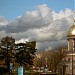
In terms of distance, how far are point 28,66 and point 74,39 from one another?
22986 millimetres

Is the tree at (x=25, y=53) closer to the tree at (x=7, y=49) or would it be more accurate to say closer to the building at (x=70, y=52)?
the tree at (x=7, y=49)

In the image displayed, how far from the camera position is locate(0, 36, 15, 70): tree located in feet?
219

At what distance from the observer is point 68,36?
57.4 m

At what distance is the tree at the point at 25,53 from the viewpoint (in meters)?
72.4

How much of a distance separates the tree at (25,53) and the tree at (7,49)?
417cm

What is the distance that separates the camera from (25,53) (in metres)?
73.5

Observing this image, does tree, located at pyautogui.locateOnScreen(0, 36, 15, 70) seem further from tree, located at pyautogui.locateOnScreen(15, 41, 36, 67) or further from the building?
the building

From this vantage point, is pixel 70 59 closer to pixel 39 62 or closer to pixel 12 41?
pixel 12 41

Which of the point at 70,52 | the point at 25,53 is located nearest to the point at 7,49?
the point at 25,53

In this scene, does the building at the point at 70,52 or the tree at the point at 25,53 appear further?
the tree at the point at 25,53

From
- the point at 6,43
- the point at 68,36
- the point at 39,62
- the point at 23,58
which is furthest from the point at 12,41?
the point at 39,62

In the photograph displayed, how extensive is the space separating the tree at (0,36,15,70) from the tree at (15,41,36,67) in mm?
4173

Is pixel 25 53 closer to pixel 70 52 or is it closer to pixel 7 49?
pixel 7 49

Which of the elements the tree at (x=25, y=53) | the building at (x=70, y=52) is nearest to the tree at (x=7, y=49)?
the tree at (x=25, y=53)
